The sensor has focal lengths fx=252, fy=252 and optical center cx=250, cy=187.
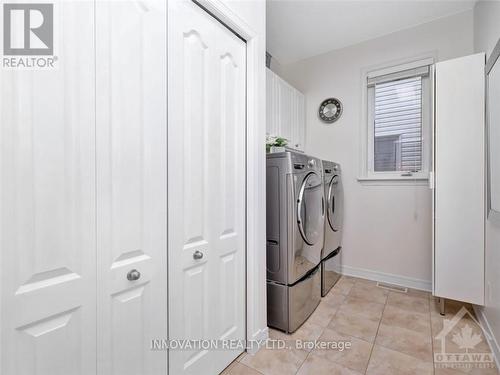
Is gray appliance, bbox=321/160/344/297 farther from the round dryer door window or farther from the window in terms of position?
the window

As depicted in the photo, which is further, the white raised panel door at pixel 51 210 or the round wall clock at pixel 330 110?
the round wall clock at pixel 330 110

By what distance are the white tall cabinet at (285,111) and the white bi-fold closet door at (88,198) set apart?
1561 mm

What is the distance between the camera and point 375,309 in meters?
2.20

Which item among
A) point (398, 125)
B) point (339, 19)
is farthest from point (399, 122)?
point (339, 19)

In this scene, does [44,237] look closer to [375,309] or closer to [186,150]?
[186,150]

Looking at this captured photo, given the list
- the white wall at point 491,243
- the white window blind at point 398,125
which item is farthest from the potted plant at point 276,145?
the white wall at point 491,243

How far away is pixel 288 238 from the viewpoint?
1.80 m

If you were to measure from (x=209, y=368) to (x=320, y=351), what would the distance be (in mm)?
743

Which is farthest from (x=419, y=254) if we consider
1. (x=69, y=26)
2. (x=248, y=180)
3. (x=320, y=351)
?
(x=69, y=26)

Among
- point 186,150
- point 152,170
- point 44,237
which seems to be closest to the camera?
point 44,237

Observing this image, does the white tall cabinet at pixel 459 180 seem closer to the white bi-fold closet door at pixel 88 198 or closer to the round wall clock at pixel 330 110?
the round wall clock at pixel 330 110

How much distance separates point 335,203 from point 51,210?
2.46 metres

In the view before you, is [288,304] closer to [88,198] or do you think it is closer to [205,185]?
[205,185]

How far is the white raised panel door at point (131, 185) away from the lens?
926 mm
